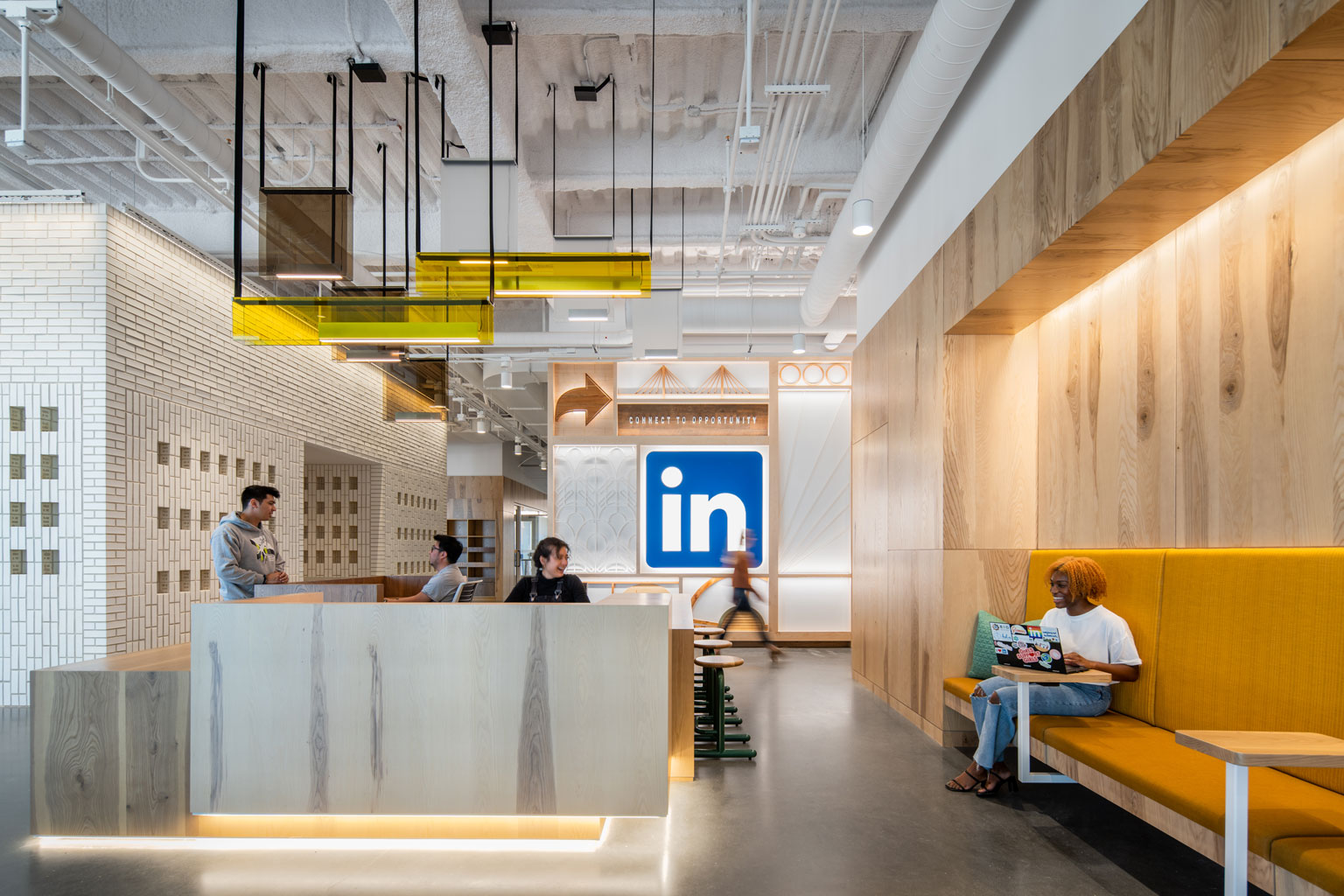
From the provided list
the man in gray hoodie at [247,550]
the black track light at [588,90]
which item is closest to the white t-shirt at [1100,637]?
the man in gray hoodie at [247,550]

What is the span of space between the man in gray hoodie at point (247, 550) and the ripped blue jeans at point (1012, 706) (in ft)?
14.2

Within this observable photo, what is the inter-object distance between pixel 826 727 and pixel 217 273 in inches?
277

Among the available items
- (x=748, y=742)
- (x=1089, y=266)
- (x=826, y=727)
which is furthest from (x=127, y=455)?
(x=1089, y=266)

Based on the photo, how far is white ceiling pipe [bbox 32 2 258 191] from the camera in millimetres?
4527

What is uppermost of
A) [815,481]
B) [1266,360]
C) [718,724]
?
[1266,360]

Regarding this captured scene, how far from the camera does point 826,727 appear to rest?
20.2ft

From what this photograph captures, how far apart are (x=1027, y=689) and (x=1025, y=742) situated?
0.26 meters

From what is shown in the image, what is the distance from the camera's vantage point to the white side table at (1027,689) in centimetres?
389

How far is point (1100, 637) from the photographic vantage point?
433 centimetres

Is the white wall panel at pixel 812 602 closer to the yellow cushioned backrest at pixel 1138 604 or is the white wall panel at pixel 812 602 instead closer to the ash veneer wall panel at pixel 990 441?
the ash veneer wall panel at pixel 990 441

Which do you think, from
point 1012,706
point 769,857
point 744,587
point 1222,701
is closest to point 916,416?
point 1012,706

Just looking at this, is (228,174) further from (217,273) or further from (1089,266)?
(1089,266)

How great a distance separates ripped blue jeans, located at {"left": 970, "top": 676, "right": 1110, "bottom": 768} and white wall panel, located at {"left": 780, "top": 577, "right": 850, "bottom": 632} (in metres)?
6.21

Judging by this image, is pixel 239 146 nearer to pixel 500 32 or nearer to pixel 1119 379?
pixel 500 32
